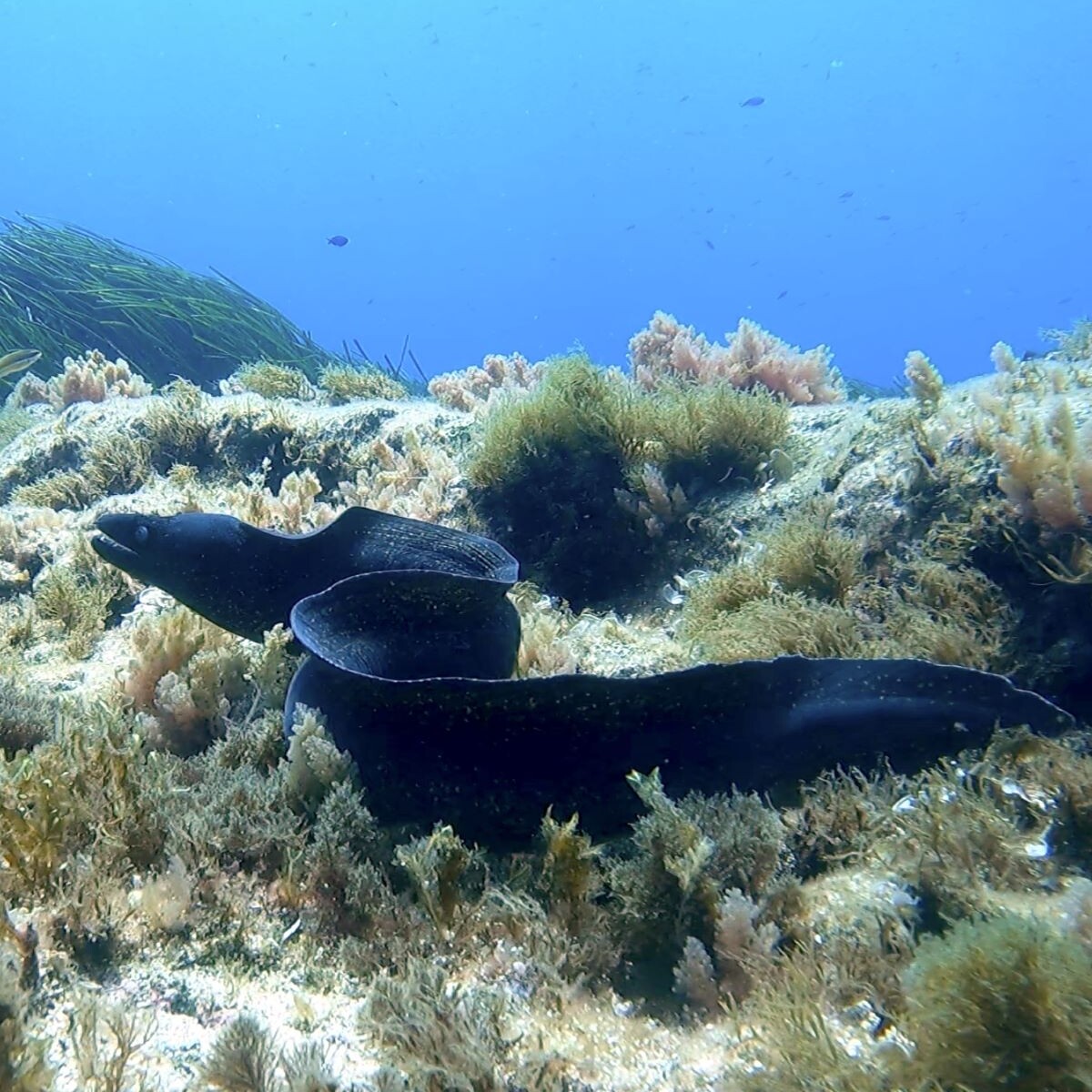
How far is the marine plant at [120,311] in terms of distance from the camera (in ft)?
46.8

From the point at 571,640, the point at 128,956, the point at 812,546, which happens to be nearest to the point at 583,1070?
the point at 128,956

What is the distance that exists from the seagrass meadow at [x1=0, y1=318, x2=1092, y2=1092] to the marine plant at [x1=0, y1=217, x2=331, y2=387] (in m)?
10.5

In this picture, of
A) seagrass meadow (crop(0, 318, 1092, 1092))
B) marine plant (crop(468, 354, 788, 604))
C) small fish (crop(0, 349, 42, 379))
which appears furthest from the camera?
small fish (crop(0, 349, 42, 379))

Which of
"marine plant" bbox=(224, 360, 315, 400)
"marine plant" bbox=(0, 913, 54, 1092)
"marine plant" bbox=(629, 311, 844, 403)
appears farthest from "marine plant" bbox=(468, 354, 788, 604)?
"marine plant" bbox=(0, 913, 54, 1092)

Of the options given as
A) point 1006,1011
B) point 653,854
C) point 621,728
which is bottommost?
point 653,854

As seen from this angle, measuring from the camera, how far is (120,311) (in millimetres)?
14648

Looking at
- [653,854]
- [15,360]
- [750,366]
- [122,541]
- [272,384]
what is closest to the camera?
[653,854]

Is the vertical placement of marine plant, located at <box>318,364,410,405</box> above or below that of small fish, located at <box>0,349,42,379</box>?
above

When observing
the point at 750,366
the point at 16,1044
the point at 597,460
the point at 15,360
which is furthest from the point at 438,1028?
the point at 15,360

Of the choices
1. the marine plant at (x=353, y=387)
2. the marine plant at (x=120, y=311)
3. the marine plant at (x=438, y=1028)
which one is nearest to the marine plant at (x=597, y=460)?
the marine plant at (x=353, y=387)

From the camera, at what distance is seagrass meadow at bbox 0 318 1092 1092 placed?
207cm

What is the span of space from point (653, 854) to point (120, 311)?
15.6 meters

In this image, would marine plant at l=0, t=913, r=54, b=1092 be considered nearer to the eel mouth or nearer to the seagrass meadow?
the seagrass meadow

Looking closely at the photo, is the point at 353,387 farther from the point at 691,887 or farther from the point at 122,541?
the point at 691,887
